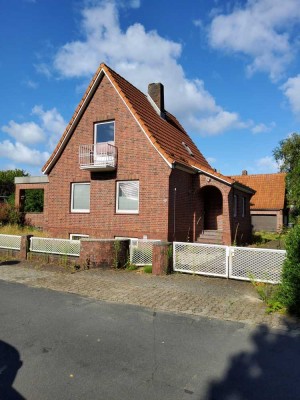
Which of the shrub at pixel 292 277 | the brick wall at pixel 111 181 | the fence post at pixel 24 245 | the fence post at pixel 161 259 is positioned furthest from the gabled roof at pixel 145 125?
the shrub at pixel 292 277

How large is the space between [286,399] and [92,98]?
15.8 meters

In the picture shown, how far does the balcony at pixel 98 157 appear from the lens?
15789mm

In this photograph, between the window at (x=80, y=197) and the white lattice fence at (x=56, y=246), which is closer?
the white lattice fence at (x=56, y=246)

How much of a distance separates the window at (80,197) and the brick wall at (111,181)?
0.84 ft

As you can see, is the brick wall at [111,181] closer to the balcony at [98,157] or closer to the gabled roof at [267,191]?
the balcony at [98,157]

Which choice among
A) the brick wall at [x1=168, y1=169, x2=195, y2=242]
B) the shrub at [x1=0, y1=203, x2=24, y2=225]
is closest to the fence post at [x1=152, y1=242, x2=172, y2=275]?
the brick wall at [x1=168, y1=169, x2=195, y2=242]

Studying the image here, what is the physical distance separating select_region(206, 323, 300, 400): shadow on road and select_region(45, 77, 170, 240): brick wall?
9335 millimetres

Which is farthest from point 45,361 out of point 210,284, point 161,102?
point 161,102

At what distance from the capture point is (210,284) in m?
8.98

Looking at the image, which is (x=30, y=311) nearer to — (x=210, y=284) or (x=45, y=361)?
(x=45, y=361)

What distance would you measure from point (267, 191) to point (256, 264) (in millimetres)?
28683

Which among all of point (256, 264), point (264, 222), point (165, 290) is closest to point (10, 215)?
point (165, 290)

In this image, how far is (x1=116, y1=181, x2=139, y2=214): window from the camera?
15516mm

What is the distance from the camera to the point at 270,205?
3431 centimetres
